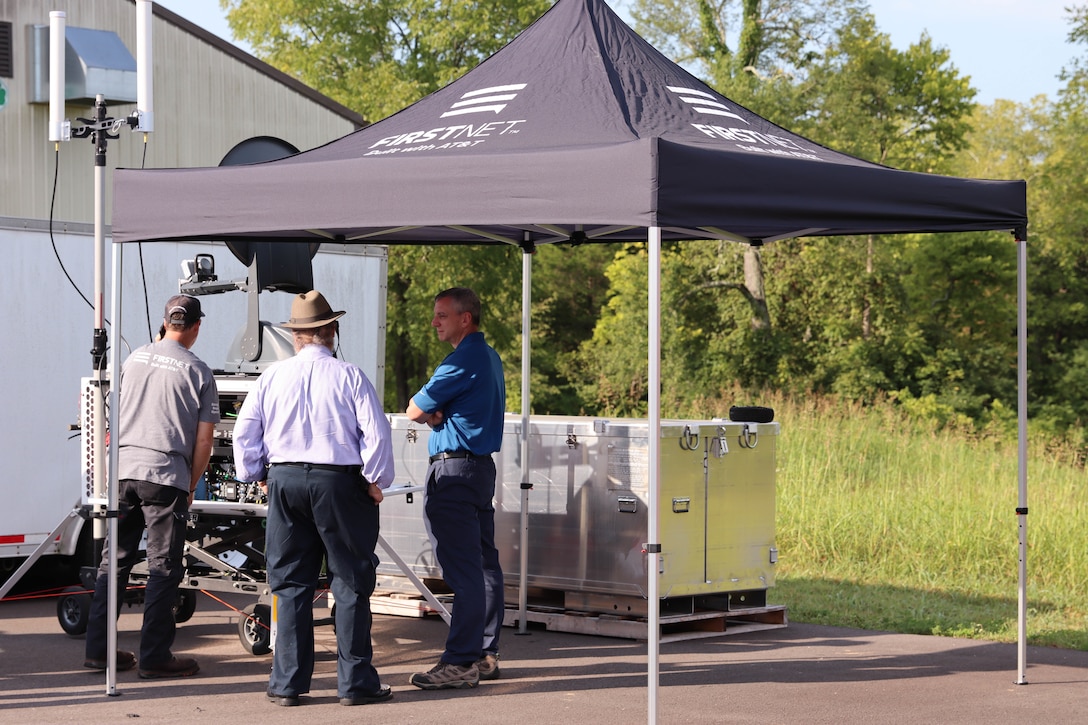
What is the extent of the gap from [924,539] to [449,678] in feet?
20.7

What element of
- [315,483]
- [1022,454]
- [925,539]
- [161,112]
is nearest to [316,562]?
[315,483]

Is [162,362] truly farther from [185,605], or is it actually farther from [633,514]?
[633,514]

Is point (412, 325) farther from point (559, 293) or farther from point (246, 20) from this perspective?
point (559, 293)

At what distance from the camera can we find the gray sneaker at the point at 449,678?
7078 mm

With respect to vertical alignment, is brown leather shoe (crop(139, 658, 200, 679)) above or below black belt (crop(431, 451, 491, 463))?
below

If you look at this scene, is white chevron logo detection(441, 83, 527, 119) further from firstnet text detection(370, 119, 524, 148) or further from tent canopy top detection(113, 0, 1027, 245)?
firstnet text detection(370, 119, 524, 148)

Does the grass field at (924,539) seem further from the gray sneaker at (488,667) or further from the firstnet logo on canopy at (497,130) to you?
the firstnet logo on canopy at (497,130)

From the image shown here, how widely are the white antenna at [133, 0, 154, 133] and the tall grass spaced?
17.9ft

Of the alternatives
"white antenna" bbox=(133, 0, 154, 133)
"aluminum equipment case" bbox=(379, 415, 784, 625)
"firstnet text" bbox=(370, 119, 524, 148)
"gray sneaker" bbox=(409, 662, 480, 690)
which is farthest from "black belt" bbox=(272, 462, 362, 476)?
"aluminum equipment case" bbox=(379, 415, 784, 625)

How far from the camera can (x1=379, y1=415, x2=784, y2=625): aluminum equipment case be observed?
27.8ft

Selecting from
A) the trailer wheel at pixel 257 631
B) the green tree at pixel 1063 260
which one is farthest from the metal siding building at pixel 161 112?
the green tree at pixel 1063 260

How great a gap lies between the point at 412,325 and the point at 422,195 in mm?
26192

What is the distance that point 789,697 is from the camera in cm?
703

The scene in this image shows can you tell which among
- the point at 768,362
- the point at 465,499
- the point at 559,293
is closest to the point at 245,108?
the point at 465,499
